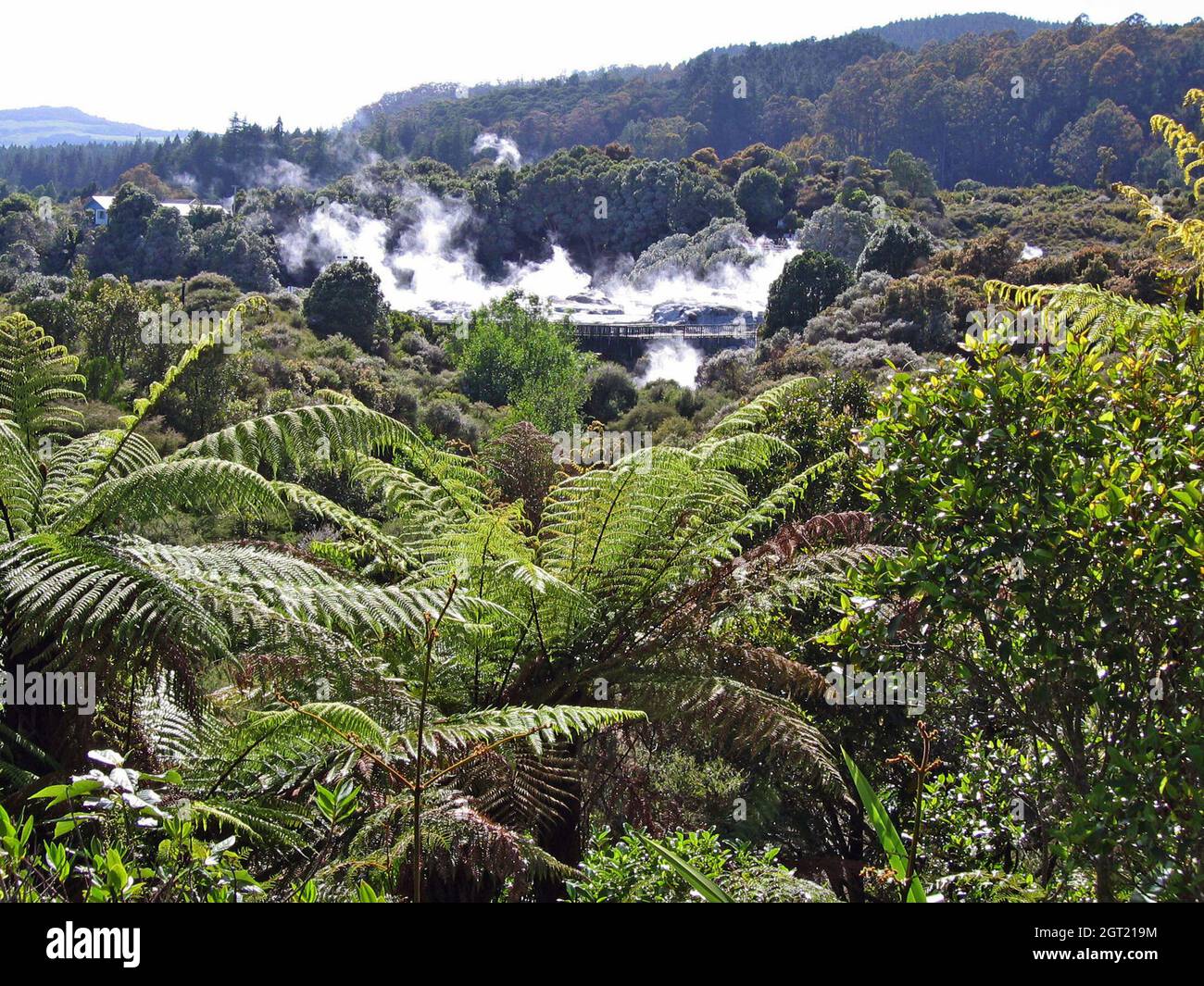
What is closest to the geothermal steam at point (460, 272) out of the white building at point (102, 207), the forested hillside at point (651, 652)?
the white building at point (102, 207)

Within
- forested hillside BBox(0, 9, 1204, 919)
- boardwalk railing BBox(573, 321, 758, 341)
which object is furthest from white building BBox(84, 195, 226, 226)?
forested hillside BBox(0, 9, 1204, 919)

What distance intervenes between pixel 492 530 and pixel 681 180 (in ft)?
224

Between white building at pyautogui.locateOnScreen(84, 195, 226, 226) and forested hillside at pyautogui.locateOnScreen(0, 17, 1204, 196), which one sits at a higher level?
forested hillside at pyautogui.locateOnScreen(0, 17, 1204, 196)

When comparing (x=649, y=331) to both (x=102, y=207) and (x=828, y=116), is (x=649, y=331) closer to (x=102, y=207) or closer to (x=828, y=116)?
(x=102, y=207)

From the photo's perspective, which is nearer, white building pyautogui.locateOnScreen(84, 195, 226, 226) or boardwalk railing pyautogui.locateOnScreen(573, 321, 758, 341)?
boardwalk railing pyautogui.locateOnScreen(573, 321, 758, 341)

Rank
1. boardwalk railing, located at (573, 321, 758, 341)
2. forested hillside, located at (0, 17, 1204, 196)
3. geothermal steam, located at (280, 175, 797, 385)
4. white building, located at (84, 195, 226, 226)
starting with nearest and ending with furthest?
boardwalk railing, located at (573, 321, 758, 341), geothermal steam, located at (280, 175, 797, 385), white building, located at (84, 195, 226, 226), forested hillside, located at (0, 17, 1204, 196)

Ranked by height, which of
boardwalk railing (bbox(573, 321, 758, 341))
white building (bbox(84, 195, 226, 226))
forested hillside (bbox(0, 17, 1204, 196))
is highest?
forested hillside (bbox(0, 17, 1204, 196))

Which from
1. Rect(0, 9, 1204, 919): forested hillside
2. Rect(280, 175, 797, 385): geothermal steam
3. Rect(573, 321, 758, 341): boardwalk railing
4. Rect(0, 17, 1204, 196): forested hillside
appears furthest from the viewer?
Rect(0, 17, 1204, 196): forested hillside

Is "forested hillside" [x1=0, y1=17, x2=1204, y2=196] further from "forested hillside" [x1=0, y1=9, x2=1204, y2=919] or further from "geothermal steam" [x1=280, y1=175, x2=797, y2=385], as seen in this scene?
"forested hillside" [x1=0, y1=9, x2=1204, y2=919]

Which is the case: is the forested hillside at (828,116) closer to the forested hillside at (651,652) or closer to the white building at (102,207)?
the white building at (102,207)

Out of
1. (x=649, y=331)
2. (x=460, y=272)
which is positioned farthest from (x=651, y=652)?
(x=460, y=272)

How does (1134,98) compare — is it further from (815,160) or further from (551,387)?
(551,387)
